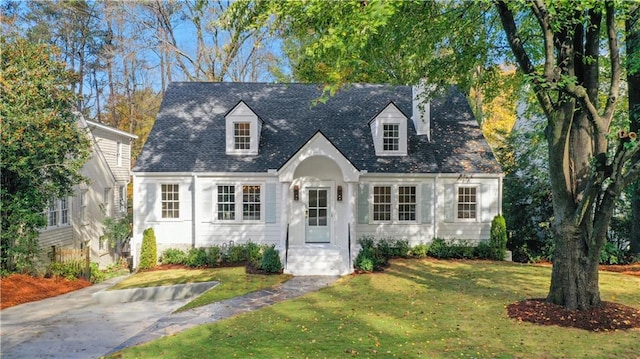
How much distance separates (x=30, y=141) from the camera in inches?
512

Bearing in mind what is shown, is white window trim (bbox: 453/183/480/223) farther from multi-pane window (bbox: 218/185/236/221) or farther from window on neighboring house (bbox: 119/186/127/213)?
window on neighboring house (bbox: 119/186/127/213)

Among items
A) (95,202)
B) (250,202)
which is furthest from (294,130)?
(95,202)

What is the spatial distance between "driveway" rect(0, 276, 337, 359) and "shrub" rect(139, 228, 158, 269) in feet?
9.44

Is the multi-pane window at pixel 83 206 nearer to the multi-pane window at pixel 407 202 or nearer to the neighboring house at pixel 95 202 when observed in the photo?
the neighboring house at pixel 95 202

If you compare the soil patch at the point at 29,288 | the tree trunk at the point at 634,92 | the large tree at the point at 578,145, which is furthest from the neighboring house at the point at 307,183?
the large tree at the point at 578,145

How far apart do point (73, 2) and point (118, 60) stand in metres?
4.53

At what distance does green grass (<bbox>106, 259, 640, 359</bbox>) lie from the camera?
7.05 metres

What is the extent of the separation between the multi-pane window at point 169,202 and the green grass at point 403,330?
313 inches

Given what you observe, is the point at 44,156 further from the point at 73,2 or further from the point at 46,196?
the point at 73,2

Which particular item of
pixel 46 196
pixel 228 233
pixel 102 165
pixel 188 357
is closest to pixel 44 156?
pixel 46 196

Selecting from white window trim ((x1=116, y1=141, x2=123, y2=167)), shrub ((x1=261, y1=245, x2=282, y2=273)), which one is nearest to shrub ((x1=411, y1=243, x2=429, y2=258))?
shrub ((x1=261, y1=245, x2=282, y2=273))

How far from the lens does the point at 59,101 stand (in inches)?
553

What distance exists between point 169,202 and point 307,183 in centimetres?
569

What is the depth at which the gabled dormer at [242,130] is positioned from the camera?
56.7ft
